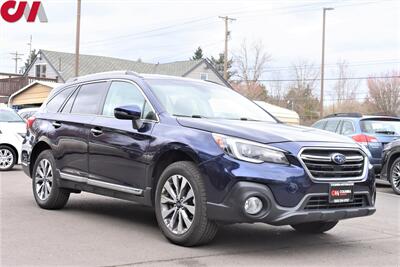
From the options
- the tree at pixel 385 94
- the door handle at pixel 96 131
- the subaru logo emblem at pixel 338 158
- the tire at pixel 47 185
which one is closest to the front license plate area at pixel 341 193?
the subaru logo emblem at pixel 338 158

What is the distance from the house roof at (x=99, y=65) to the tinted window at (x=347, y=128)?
32419mm

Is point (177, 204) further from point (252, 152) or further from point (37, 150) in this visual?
point (37, 150)

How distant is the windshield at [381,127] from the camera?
13.4m

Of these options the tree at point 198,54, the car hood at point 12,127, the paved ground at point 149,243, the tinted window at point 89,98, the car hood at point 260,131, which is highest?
the tree at point 198,54

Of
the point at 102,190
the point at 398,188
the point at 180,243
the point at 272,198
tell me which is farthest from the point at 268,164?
the point at 398,188

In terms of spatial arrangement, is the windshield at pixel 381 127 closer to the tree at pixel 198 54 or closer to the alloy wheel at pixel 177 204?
the alloy wheel at pixel 177 204

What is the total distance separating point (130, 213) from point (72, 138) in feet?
4.21

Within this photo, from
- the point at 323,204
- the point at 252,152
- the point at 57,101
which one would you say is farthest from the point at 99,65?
the point at 323,204

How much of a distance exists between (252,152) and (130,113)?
1592 mm

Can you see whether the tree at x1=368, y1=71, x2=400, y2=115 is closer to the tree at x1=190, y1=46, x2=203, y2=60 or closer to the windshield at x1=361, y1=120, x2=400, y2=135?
the tree at x1=190, y1=46, x2=203, y2=60

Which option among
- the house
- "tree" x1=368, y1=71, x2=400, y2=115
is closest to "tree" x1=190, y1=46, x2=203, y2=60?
"tree" x1=368, y1=71, x2=400, y2=115

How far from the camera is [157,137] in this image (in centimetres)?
614

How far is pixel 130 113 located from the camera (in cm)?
631

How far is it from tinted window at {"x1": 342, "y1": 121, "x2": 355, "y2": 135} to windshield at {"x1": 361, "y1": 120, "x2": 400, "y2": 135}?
0.92 ft
